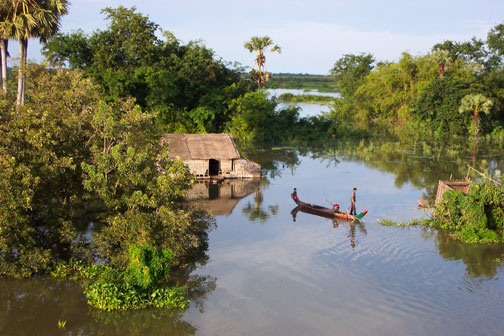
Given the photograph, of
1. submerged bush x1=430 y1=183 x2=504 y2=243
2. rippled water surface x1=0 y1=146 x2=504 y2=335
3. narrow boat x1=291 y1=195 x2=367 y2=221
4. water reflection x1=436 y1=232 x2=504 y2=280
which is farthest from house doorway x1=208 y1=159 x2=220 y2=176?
water reflection x1=436 y1=232 x2=504 y2=280

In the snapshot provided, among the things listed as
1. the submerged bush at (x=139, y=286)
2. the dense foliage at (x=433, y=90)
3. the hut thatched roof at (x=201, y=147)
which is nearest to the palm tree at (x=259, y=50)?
the dense foliage at (x=433, y=90)

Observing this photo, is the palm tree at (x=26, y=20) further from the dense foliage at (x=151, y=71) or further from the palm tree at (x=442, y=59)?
the palm tree at (x=442, y=59)

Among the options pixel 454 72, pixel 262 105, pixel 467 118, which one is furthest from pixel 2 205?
pixel 454 72

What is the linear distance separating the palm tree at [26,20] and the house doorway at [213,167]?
869 centimetres

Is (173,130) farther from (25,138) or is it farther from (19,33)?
(25,138)

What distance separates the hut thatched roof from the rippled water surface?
4882 millimetres

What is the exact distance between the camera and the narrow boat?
17047mm

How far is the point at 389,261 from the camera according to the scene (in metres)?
13.7

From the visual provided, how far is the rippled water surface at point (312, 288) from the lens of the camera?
10.3m

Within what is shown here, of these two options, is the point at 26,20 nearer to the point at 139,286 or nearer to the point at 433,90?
the point at 139,286

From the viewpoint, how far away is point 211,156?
23125 mm

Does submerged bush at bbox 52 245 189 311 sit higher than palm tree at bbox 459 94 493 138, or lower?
lower

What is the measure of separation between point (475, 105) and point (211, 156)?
69.4 feet

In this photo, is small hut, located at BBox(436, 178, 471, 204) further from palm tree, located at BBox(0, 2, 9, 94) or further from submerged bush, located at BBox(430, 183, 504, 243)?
palm tree, located at BBox(0, 2, 9, 94)
